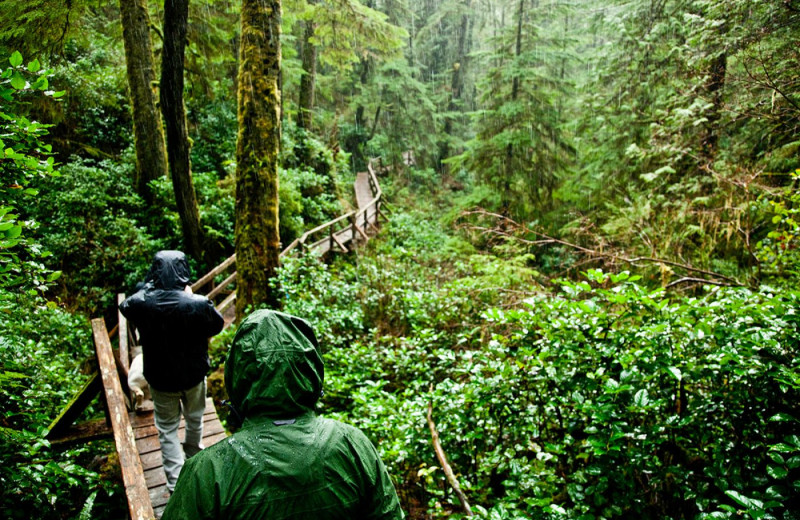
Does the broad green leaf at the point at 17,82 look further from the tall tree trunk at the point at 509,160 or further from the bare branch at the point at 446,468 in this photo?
the tall tree trunk at the point at 509,160

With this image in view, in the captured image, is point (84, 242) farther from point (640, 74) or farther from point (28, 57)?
point (640, 74)

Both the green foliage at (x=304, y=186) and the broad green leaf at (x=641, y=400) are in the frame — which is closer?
the broad green leaf at (x=641, y=400)

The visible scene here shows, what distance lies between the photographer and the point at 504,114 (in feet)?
52.9

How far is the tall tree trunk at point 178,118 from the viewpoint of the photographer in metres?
8.57

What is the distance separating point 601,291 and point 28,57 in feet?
32.3

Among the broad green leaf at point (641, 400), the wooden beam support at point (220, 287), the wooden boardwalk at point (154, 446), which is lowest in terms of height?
the wooden boardwalk at point (154, 446)

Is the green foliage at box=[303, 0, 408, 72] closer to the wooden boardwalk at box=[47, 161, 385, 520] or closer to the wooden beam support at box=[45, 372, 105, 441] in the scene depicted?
the wooden boardwalk at box=[47, 161, 385, 520]

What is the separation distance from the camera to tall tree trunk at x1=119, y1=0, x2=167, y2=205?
1096cm

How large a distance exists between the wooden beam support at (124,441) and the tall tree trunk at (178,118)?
6.43 m

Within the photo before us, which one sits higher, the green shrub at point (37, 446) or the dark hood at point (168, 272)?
the dark hood at point (168, 272)

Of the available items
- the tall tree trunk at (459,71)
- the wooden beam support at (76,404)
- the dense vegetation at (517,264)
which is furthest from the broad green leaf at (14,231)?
the tall tree trunk at (459,71)

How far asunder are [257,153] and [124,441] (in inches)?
221

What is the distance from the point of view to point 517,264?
11.4 m

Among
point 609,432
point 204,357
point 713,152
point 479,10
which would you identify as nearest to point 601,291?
point 609,432
